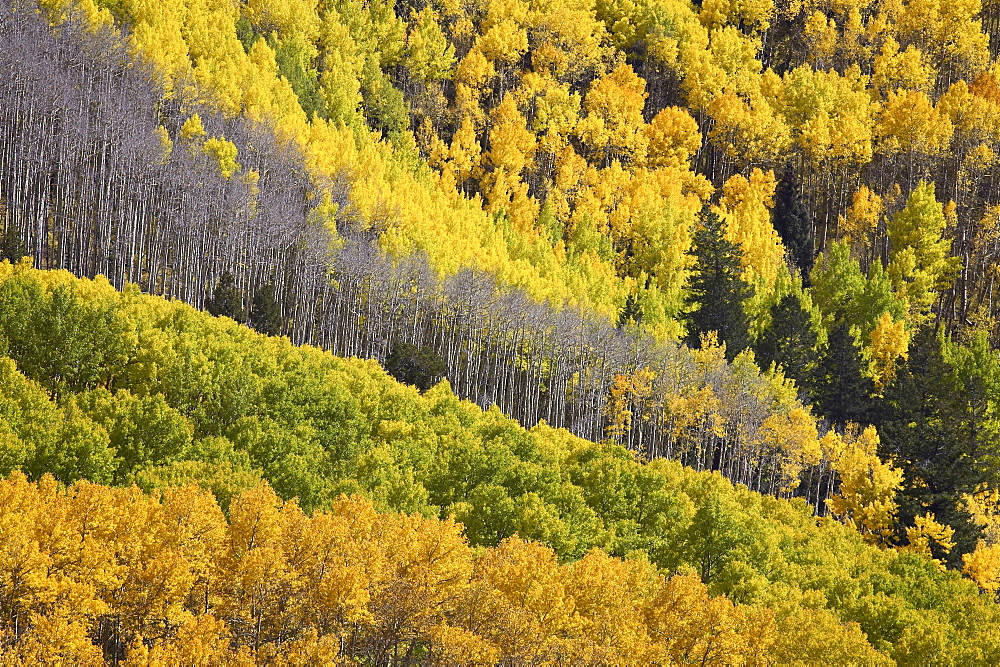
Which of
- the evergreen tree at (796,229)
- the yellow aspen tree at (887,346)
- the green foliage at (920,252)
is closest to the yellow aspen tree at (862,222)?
the green foliage at (920,252)

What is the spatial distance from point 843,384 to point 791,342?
5.73 metres

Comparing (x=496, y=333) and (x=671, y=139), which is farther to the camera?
(x=671, y=139)

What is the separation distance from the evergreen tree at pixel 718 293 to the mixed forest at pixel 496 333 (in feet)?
1.37

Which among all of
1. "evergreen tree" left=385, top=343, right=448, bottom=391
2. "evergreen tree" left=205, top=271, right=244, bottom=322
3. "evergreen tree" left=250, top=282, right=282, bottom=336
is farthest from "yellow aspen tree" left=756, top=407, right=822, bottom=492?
"evergreen tree" left=205, top=271, right=244, bottom=322

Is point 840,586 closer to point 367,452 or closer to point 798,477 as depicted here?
point 367,452

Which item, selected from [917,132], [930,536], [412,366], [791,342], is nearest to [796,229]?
[917,132]

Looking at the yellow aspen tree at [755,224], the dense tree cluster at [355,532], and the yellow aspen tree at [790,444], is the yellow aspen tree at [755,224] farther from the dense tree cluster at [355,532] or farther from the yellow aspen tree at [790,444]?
the dense tree cluster at [355,532]

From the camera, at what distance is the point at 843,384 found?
10681 cm

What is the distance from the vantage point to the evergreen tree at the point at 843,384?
348ft

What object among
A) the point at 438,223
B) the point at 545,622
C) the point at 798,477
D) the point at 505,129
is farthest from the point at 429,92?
the point at 545,622

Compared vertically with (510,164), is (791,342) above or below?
below

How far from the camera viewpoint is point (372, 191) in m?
101

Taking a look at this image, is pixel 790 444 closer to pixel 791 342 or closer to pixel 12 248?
pixel 791 342

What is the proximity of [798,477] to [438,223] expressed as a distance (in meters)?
39.5
